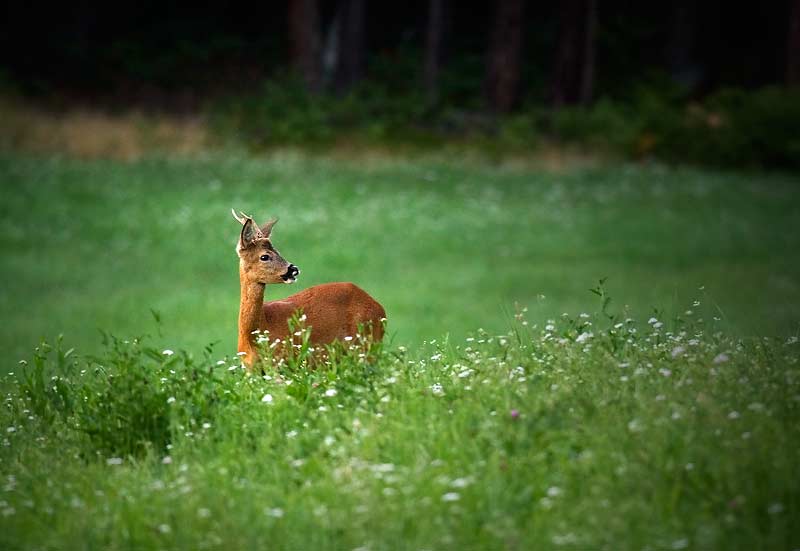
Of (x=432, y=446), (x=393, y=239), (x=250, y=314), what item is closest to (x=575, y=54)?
(x=393, y=239)

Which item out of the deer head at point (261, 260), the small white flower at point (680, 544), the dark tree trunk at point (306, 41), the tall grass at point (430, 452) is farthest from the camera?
the dark tree trunk at point (306, 41)

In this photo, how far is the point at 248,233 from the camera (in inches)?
272

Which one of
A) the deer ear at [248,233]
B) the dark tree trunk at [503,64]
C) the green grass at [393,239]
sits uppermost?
the deer ear at [248,233]

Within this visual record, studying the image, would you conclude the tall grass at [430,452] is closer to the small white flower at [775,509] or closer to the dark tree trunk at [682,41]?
the small white flower at [775,509]

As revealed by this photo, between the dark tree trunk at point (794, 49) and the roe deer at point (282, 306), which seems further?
the dark tree trunk at point (794, 49)

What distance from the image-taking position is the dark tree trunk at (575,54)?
4003 cm

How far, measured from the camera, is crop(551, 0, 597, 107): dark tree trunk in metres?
40.0

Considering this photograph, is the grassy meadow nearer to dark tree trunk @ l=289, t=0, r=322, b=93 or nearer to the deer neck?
the deer neck

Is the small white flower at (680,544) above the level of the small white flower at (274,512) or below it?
above

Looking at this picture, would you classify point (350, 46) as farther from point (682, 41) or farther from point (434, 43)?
point (682, 41)

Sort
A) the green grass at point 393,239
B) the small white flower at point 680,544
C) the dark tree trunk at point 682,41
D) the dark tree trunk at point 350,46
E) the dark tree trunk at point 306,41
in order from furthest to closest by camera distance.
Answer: the dark tree trunk at point 682,41 → the dark tree trunk at point 350,46 → the dark tree trunk at point 306,41 → the green grass at point 393,239 → the small white flower at point 680,544

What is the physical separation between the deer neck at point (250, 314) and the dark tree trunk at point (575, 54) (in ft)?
110

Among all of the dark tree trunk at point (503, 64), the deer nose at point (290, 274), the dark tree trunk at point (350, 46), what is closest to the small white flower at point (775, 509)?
the deer nose at point (290, 274)

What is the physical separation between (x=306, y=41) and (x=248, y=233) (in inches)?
1199
